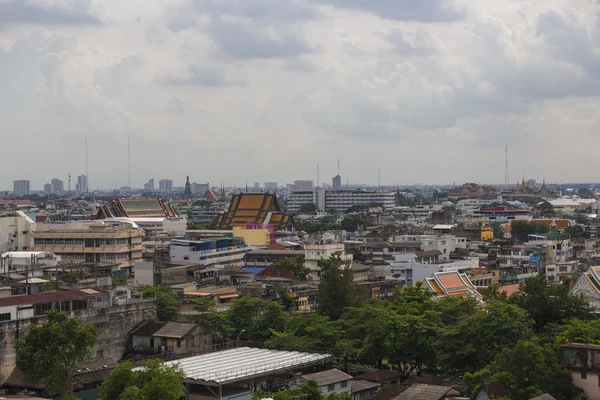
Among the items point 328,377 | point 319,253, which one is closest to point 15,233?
point 319,253

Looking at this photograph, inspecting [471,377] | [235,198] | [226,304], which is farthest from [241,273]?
[235,198]

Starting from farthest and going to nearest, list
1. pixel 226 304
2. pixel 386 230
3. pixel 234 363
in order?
pixel 386 230 → pixel 226 304 → pixel 234 363

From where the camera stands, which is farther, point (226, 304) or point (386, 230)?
point (386, 230)

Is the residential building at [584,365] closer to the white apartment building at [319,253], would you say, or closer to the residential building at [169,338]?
→ the residential building at [169,338]

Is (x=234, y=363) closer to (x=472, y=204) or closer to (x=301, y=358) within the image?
(x=301, y=358)

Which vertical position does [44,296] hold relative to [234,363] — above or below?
above

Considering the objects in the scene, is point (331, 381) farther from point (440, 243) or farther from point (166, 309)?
point (440, 243)
